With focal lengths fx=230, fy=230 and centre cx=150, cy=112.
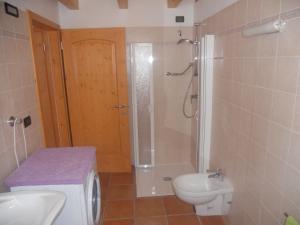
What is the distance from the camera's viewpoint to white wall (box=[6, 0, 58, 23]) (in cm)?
192

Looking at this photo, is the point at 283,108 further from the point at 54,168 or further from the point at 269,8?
the point at 54,168

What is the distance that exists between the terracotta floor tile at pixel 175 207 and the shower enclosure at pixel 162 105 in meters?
0.15

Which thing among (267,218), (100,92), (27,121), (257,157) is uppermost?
(100,92)

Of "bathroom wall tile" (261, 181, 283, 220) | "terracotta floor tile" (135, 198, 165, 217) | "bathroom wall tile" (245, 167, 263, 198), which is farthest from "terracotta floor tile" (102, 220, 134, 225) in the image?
"bathroom wall tile" (261, 181, 283, 220)

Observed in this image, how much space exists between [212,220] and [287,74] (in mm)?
1690

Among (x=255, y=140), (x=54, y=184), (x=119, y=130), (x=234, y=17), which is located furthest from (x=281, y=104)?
(x=119, y=130)

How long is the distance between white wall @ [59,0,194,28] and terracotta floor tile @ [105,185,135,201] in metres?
2.08

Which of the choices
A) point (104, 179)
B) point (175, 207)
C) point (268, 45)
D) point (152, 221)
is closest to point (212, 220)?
point (175, 207)

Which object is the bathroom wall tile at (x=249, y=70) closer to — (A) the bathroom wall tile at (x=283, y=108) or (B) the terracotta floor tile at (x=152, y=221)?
(A) the bathroom wall tile at (x=283, y=108)

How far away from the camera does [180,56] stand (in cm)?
309

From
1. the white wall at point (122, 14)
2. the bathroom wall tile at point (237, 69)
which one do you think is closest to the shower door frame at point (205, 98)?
the bathroom wall tile at point (237, 69)

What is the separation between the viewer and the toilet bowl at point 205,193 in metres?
2.09

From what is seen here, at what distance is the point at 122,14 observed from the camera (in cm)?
292

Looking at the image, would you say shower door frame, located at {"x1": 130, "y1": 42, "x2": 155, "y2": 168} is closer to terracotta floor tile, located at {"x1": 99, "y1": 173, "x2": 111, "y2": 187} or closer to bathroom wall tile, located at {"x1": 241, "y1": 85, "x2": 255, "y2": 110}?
terracotta floor tile, located at {"x1": 99, "y1": 173, "x2": 111, "y2": 187}
